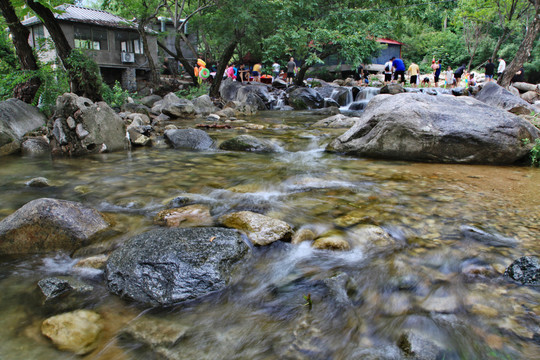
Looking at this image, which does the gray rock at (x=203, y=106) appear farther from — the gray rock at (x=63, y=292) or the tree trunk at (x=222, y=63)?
the gray rock at (x=63, y=292)

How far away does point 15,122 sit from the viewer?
8570 millimetres

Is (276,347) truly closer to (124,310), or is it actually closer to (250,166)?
(124,310)

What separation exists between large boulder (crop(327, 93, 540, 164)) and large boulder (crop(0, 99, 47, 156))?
300 inches

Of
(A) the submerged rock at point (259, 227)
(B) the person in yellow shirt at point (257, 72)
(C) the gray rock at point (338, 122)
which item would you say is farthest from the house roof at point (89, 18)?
(A) the submerged rock at point (259, 227)

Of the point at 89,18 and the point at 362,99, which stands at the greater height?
the point at 89,18

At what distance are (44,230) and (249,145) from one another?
517 cm

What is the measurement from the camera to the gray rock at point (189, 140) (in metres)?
8.39

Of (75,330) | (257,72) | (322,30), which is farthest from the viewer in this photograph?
(257,72)

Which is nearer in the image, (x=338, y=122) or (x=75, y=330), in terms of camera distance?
(x=75, y=330)

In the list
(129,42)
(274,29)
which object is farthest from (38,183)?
(129,42)

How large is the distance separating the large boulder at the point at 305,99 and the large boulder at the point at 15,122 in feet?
45.3

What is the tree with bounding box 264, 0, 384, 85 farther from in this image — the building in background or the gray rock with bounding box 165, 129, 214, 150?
the building in background

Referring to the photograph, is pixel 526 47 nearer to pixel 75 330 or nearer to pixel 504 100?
pixel 504 100

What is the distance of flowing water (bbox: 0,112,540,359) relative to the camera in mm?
2166
